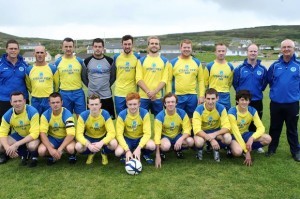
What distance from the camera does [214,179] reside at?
529 cm

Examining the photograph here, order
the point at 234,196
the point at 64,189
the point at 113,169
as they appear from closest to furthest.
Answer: the point at 234,196 → the point at 64,189 → the point at 113,169

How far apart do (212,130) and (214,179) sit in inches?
53.7

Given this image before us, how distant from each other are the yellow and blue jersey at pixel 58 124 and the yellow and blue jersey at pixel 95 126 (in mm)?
146

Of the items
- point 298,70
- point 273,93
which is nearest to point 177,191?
point 273,93


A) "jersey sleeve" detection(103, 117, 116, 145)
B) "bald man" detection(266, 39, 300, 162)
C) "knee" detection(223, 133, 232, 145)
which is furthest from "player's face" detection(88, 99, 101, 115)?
"bald man" detection(266, 39, 300, 162)

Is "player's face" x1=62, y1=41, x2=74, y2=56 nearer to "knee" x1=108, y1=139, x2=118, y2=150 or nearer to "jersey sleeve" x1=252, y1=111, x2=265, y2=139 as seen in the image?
"knee" x1=108, y1=139, x2=118, y2=150

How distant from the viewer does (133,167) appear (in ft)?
18.1

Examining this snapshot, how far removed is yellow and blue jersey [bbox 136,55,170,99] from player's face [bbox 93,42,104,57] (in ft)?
2.72

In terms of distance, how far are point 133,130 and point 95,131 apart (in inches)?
28.5

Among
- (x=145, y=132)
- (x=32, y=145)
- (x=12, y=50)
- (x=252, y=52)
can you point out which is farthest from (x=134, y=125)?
(x=12, y=50)

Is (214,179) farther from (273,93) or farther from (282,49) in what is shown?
(282,49)

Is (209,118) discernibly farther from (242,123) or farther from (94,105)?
(94,105)

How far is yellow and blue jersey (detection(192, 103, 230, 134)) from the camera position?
621 cm

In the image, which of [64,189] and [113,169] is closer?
[64,189]
